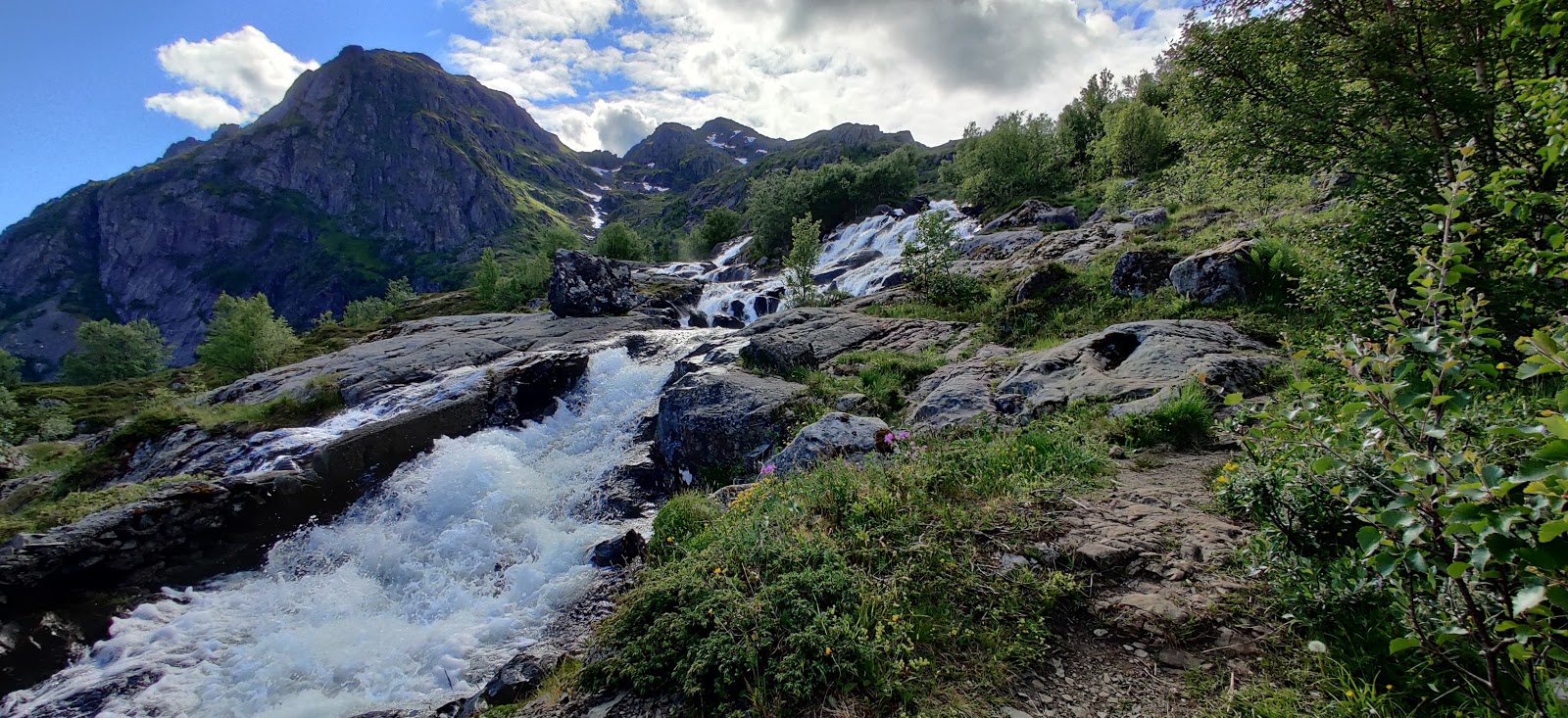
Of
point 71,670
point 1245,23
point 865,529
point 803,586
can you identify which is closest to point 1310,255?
point 1245,23

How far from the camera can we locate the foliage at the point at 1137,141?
119 feet

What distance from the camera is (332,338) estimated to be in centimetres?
5100

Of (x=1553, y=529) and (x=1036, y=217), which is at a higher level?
(x=1036, y=217)

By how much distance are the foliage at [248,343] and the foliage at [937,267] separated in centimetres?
5133

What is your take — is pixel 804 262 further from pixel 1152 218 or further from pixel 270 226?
pixel 270 226

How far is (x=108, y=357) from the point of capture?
64.6 metres

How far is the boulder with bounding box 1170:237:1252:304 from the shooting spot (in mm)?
11508

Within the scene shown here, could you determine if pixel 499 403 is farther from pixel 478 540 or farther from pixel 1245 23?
pixel 1245 23

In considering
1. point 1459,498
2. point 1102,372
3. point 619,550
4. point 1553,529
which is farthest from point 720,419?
point 1553,529

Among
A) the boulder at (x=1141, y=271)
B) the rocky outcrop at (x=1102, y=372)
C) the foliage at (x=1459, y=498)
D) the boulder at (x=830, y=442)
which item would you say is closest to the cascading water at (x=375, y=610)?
the boulder at (x=830, y=442)

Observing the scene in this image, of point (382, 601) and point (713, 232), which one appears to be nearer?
point (382, 601)

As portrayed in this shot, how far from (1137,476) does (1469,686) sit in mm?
3403

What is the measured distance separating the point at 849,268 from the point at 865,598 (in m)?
33.8

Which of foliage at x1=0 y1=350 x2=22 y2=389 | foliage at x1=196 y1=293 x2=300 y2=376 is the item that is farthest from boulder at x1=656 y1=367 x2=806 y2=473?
foliage at x1=0 y1=350 x2=22 y2=389
